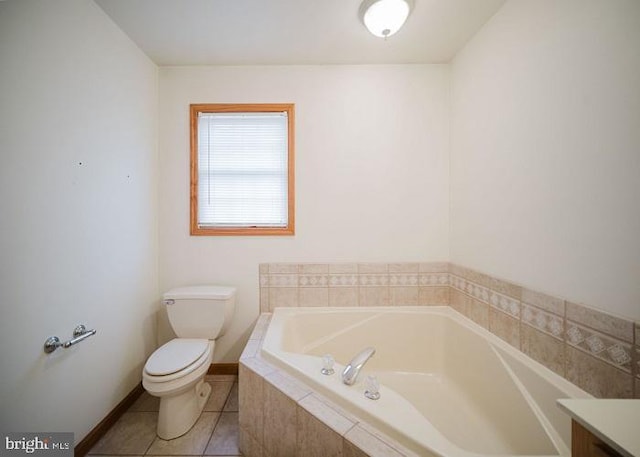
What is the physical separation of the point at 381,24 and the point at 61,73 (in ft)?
5.44

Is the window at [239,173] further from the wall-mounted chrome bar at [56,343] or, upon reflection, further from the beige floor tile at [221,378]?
the beige floor tile at [221,378]

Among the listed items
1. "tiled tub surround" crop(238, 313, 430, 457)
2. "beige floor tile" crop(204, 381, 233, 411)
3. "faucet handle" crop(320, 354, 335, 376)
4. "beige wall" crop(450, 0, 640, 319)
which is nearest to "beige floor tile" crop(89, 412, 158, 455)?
"beige floor tile" crop(204, 381, 233, 411)

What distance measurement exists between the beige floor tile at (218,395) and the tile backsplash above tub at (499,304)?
1.94ft

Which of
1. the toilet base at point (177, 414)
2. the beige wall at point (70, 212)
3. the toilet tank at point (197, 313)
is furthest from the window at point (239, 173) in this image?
the toilet base at point (177, 414)

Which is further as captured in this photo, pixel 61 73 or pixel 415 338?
pixel 415 338

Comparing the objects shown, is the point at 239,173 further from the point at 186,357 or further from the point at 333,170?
the point at 186,357

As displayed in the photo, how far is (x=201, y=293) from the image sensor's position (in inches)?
62.7

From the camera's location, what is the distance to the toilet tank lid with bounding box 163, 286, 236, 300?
5.15 feet

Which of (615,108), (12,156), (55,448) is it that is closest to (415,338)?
(615,108)

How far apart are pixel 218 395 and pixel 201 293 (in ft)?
2.39

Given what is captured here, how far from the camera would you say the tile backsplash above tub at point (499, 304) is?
2.69ft

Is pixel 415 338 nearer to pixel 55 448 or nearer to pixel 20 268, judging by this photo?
pixel 55 448

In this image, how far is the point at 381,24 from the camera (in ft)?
4.23

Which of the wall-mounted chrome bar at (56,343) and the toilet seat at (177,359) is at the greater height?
the wall-mounted chrome bar at (56,343)
